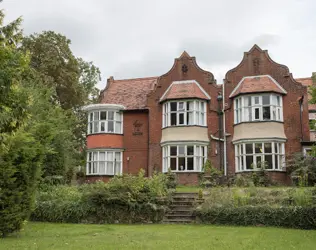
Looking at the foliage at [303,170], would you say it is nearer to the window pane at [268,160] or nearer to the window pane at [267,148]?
the window pane at [268,160]

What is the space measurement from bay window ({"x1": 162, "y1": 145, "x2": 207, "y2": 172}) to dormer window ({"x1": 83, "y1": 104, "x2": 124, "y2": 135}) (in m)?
4.67

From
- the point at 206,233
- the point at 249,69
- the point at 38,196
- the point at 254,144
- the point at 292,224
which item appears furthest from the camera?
the point at 249,69

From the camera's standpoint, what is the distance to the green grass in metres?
10.9

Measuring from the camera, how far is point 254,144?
26469 millimetres

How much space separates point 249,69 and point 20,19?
20706 millimetres

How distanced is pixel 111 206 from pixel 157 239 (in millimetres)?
6388

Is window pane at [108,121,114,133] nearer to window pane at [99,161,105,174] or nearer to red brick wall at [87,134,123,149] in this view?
red brick wall at [87,134,123,149]

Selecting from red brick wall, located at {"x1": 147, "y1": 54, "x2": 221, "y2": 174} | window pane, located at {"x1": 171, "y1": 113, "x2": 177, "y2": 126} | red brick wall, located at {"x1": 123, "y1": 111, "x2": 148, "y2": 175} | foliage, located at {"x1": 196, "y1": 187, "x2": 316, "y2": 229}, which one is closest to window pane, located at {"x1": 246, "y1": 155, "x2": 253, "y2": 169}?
red brick wall, located at {"x1": 147, "y1": 54, "x2": 221, "y2": 174}

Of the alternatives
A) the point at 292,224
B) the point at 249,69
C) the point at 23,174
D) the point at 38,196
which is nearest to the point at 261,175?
the point at 249,69

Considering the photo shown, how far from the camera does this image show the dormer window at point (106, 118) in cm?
3019

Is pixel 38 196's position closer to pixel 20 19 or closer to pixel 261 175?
pixel 20 19

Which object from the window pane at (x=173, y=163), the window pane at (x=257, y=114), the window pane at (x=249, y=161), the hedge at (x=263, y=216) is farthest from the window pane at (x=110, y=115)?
the hedge at (x=263, y=216)

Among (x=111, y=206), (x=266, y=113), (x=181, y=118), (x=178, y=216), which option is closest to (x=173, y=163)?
(x=181, y=118)

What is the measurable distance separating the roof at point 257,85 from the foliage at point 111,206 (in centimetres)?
1139
